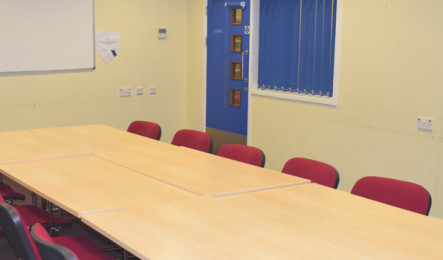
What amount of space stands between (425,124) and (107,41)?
4.08m

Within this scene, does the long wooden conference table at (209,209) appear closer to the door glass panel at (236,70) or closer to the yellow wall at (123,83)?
the yellow wall at (123,83)

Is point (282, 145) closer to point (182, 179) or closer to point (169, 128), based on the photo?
point (169, 128)

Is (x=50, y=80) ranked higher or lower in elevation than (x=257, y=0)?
lower

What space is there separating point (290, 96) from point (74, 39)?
274cm

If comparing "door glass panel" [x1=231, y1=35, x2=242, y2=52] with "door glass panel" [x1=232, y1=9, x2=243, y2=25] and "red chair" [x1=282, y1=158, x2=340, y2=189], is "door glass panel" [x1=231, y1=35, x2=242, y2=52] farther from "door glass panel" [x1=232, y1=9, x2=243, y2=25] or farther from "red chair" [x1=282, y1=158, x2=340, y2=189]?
"red chair" [x1=282, y1=158, x2=340, y2=189]

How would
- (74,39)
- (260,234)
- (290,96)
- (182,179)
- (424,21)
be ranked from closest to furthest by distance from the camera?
(260,234), (182,179), (424,21), (290,96), (74,39)

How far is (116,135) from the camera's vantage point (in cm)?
540

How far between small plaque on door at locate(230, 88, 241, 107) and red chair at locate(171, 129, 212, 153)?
88.7 inches

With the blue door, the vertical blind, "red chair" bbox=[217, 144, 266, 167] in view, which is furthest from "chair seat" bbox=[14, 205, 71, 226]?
the blue door

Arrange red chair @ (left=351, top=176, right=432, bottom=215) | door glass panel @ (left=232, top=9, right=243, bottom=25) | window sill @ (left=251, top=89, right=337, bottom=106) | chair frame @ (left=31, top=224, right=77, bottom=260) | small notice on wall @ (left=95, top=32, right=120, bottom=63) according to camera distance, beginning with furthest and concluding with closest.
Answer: small notice on wall @ (left=95, top=32, right=120, bottom=63)
door glass panel @ (left=232, top=9, right=243, bottom=25)
window sill @ (left=251, top=89, right=337, bottom=106)
red chair @ (left=351, top=176, right=432, bottom=215)
chair frame @ (left=31, top=224, right=77, bottom=260)

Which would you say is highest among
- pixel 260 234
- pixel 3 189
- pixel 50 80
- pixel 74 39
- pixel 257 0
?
pixel 257 0

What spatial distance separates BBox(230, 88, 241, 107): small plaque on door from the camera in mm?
7520

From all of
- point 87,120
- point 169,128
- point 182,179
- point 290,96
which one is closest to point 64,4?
point 87,120

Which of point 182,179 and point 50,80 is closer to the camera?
point 182,179
